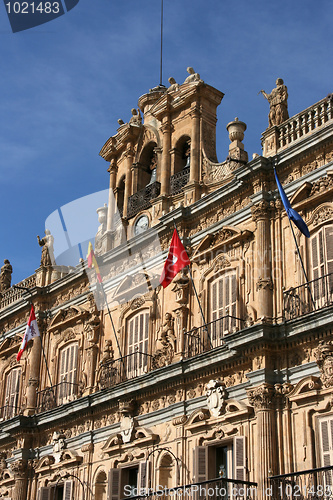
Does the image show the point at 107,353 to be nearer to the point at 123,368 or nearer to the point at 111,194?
the point at 123,368

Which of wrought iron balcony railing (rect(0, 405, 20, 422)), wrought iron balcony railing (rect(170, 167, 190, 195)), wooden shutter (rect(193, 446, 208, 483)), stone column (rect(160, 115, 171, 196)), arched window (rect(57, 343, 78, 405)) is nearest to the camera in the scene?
wooden shutter (rect(193, 446, 208, 483))

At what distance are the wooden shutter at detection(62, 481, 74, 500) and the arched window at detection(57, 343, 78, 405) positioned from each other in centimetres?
286

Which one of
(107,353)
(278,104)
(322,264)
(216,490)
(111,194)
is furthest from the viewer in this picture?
(111,194)

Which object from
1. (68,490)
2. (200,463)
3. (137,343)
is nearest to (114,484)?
(68,490)

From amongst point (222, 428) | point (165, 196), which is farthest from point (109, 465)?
point (165, 196)

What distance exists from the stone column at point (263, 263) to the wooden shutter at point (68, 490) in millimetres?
8108

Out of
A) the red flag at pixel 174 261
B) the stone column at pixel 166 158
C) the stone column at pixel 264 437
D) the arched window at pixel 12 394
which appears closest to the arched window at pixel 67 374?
the arched window at pixel 12 394

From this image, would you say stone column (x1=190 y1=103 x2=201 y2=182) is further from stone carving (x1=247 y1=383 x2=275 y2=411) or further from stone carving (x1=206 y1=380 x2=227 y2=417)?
stone carving (x1=247 y1=383 x2=275 y2=411)

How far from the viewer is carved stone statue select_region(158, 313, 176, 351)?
22.0 metres

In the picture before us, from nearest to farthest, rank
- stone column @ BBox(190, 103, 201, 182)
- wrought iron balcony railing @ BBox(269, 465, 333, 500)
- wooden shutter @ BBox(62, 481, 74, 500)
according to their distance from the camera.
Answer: wrought iron balcony railing @ BBox(269, 465, 333, 500) < wooden shutter @ BBox(62, 481, 74, 500) < stone column @ BBox(190, 103, 201, 182)

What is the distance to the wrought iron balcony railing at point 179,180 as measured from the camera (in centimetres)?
2462

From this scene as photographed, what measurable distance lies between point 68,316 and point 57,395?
2.65 meters

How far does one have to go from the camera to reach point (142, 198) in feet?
85.7

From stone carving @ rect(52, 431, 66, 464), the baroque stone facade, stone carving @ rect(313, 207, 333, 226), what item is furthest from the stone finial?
stone carving @ rect(52, 431, 66, 464)
